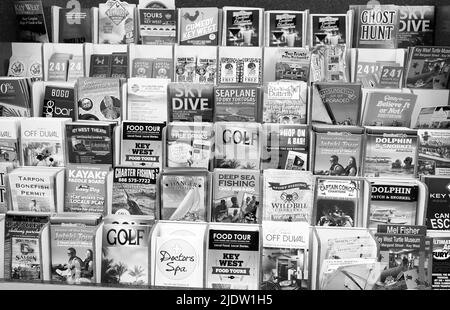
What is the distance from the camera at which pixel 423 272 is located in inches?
85.8

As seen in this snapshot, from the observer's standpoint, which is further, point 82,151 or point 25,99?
point 25,99

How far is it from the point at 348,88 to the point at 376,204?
0.75 meters

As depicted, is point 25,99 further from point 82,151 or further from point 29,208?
point 29,208

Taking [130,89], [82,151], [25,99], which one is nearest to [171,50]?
[130,89]

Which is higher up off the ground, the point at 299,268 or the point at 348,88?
the point at 348,88
